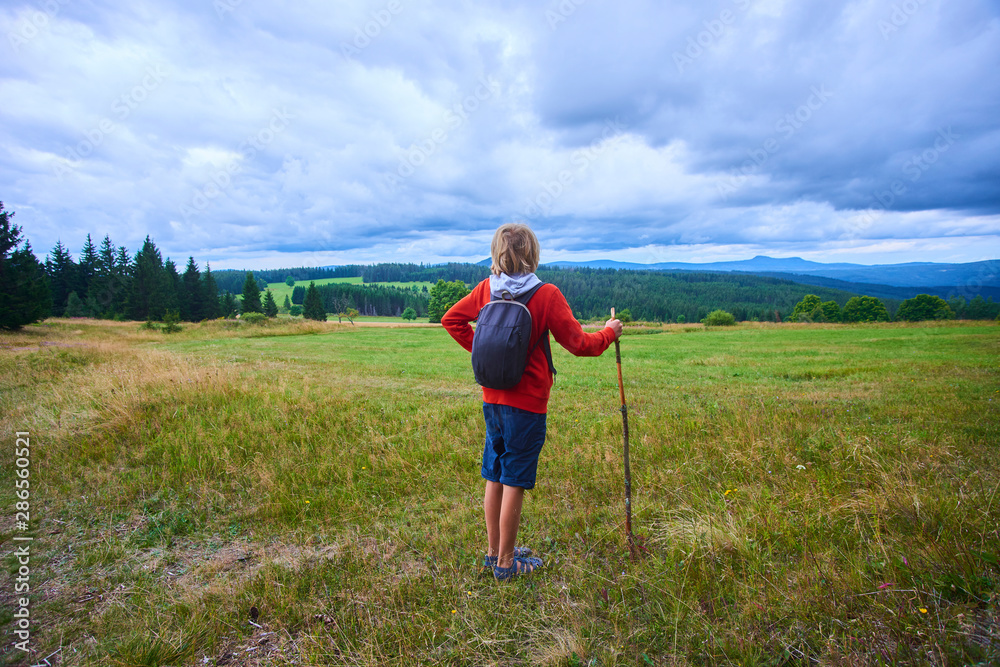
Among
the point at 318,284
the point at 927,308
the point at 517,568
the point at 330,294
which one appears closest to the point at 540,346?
the point at 517,568

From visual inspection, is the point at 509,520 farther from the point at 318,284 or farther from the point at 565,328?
the point at 318,284

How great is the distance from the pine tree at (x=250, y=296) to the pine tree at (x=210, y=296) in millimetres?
3977

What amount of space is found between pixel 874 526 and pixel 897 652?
1605mm

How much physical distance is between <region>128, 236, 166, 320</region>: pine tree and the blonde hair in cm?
7044

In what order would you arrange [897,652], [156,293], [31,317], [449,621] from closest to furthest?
[897,652]
[449,621]
[31,317]
[156,293]

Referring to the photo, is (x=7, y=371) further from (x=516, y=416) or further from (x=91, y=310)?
(x=91, y=310)

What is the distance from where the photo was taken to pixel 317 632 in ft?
8.92

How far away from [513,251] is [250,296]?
80.9 metres

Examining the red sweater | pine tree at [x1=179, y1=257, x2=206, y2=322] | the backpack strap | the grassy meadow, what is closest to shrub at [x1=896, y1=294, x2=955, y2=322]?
the grassy meadow

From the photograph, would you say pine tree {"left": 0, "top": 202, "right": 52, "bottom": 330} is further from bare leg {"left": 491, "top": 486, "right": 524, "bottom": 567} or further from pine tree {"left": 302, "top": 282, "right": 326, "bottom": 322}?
pine tree {"left": 302, "top": 282, "right": 326, "bottom": 322}

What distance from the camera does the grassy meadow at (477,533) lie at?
253 cm

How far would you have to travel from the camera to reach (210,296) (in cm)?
6762

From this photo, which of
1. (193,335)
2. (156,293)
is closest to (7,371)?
(193,335)

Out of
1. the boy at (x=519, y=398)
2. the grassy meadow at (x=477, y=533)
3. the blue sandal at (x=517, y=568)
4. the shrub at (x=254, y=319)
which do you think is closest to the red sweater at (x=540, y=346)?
the boy at (x=519, y=398)
